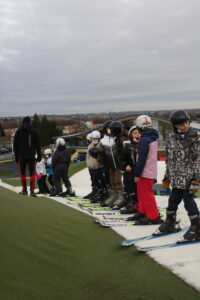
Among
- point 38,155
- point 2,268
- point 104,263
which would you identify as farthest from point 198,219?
point 38,155

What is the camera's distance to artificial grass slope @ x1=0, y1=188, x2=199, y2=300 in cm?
306

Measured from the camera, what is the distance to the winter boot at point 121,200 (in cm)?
770

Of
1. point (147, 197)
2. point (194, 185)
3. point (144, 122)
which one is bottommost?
point (147, 197)

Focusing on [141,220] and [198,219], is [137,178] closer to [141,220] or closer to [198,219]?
[141,220]

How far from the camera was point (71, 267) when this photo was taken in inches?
144

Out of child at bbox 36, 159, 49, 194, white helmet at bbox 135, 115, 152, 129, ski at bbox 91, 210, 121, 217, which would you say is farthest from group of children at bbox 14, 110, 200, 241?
child at bbox 36, 159, 49, 194

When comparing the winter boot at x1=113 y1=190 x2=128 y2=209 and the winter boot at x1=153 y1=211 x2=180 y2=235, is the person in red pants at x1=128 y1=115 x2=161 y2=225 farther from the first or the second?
the winter boot at x1=113 y1=190 x2=128 y2=209

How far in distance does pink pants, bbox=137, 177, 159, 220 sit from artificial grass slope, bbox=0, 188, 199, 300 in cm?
103

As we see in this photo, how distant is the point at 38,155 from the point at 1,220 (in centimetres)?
387

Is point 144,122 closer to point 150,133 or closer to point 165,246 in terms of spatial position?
point 150,133

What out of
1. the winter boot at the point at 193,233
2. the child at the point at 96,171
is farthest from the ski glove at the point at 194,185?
the child at the point at 96,171

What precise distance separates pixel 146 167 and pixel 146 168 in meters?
0.02

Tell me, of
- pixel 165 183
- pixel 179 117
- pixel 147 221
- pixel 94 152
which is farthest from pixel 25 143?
pixel 179 117

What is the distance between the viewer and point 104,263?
393 centimetres
